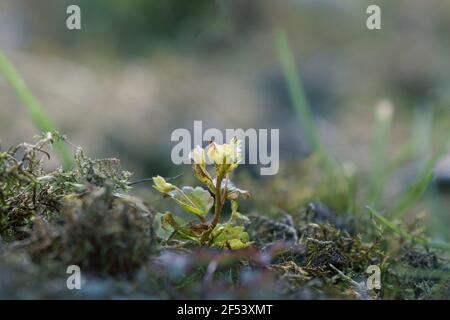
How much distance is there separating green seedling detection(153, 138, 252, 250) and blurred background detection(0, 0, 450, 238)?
7.68 feet

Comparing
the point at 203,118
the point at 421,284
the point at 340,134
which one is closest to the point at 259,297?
the point at 421,284

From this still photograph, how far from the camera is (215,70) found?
6625mm

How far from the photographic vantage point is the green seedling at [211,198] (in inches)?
44.3

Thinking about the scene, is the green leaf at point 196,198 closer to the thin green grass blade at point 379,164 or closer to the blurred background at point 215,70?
the thin green grass blade at point 379,164

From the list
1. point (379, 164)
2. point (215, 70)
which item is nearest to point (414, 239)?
point (379, 164)

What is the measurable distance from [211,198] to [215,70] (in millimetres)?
5521

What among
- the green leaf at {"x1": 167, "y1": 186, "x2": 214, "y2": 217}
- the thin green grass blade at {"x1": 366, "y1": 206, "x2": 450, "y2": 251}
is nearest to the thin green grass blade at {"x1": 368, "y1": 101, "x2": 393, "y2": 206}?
the thin green grass blade at {"x1": 366, "y1": 206, "x2": 450, "y2": 251}

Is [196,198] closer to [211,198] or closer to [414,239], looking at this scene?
[211,198]

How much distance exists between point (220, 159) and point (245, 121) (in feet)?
13.6

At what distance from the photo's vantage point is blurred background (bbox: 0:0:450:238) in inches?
184

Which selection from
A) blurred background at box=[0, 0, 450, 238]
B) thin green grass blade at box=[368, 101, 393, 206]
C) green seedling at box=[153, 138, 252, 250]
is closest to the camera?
green seedling at box=[153, 138, 252, 250]

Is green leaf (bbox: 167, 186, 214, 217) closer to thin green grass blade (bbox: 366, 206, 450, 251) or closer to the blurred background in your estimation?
thin green grass blade (bbox: 366, 206, 450, 251)

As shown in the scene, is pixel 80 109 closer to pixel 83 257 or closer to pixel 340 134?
pixel 340 134

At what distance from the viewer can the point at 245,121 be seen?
523 centimetres
